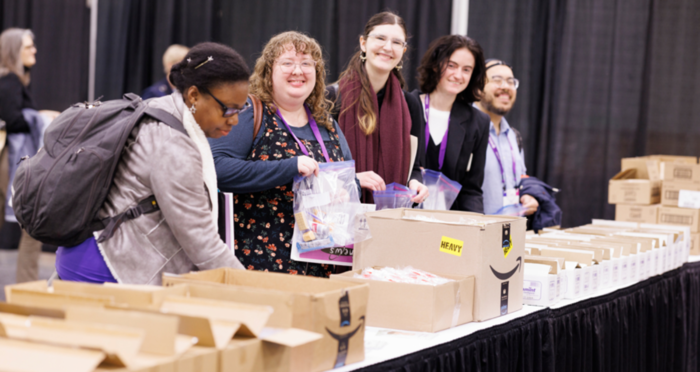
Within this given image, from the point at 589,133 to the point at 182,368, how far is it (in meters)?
4.40

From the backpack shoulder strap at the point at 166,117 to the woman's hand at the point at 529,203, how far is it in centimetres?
232

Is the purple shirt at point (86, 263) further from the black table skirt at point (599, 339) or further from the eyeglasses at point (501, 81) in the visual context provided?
the eyeglasses at point (501, 81)

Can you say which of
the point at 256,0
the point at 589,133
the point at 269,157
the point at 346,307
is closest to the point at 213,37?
the point at 256,0

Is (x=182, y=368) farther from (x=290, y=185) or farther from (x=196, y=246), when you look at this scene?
(x=290, y=185)

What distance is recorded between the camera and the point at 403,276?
1.69 m

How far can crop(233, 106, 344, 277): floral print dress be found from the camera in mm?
1985

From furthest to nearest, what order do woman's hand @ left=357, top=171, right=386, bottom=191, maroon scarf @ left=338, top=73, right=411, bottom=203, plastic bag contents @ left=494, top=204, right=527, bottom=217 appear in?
plastic bag contents @ left=494, top=204, right=527, bottom=217
maroon scarf @ left=338, top=73, right=411, bottom=203
woman's hand @ left=357, top=171, right=386, bottom=191

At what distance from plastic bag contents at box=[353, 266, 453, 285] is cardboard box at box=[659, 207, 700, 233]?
7.75ft

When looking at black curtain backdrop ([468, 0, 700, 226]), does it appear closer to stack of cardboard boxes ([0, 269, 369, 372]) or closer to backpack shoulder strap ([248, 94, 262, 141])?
backpack shoulder strap ([248, 94, 262, 141])

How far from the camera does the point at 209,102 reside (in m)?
1.46

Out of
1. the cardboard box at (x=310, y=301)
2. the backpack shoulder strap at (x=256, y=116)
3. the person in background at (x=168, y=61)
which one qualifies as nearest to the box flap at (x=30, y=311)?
the cardboard box at (x=310, y=301)

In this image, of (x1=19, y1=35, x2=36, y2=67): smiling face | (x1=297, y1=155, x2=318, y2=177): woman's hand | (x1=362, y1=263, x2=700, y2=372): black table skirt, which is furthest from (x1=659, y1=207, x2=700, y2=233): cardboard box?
(x1=19, y1=35, x2=36, y2=67): smiling face

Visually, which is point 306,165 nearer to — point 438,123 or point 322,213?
point 322,213

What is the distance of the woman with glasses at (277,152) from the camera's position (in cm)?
188
